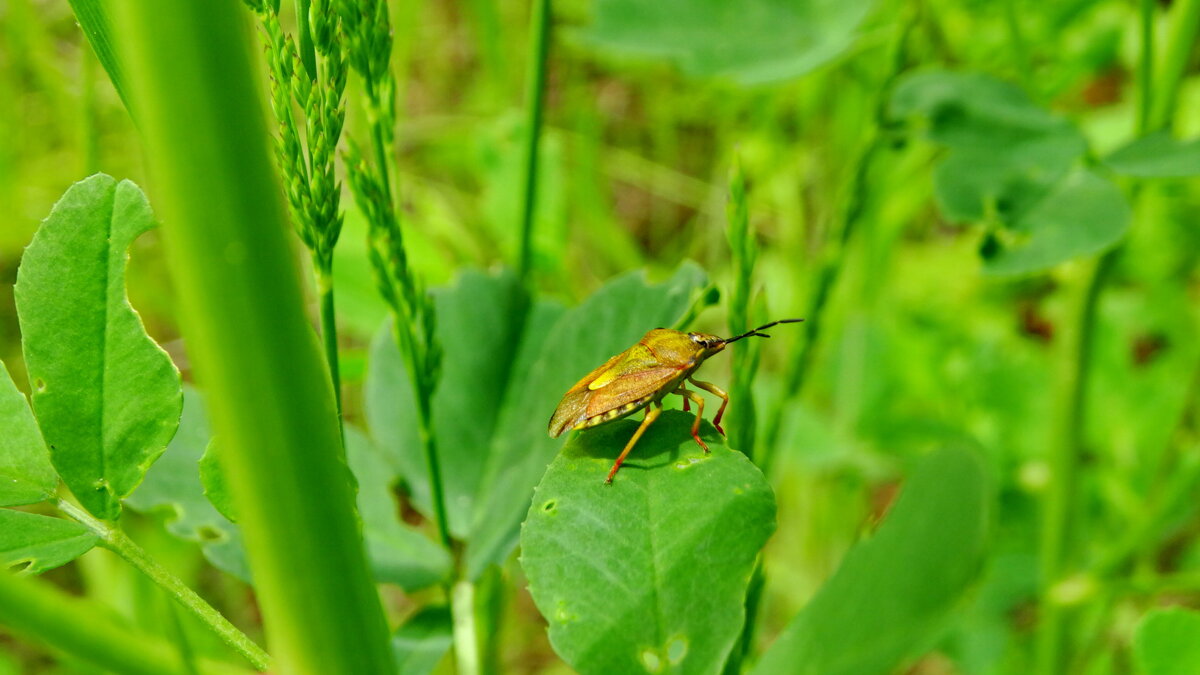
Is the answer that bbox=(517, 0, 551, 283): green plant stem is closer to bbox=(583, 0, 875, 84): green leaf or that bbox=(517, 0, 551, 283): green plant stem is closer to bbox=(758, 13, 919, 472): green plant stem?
bbox=(758, 13, 919, 472): green plant stem

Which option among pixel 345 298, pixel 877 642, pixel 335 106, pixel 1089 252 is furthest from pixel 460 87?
pixel 877 642

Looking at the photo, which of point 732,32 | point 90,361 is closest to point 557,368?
point 90,361

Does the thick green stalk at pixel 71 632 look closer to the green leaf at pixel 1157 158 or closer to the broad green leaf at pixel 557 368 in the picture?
the broad green leaf at pixel 557 368

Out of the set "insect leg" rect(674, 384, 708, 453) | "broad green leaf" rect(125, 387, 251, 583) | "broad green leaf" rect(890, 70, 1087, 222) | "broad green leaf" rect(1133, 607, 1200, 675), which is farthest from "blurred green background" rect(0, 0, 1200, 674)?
"broad green leaf" rect(1133, 607, 1200, 675)

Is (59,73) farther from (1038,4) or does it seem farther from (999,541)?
(999,541)

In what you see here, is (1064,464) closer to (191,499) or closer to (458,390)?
(458,390)
